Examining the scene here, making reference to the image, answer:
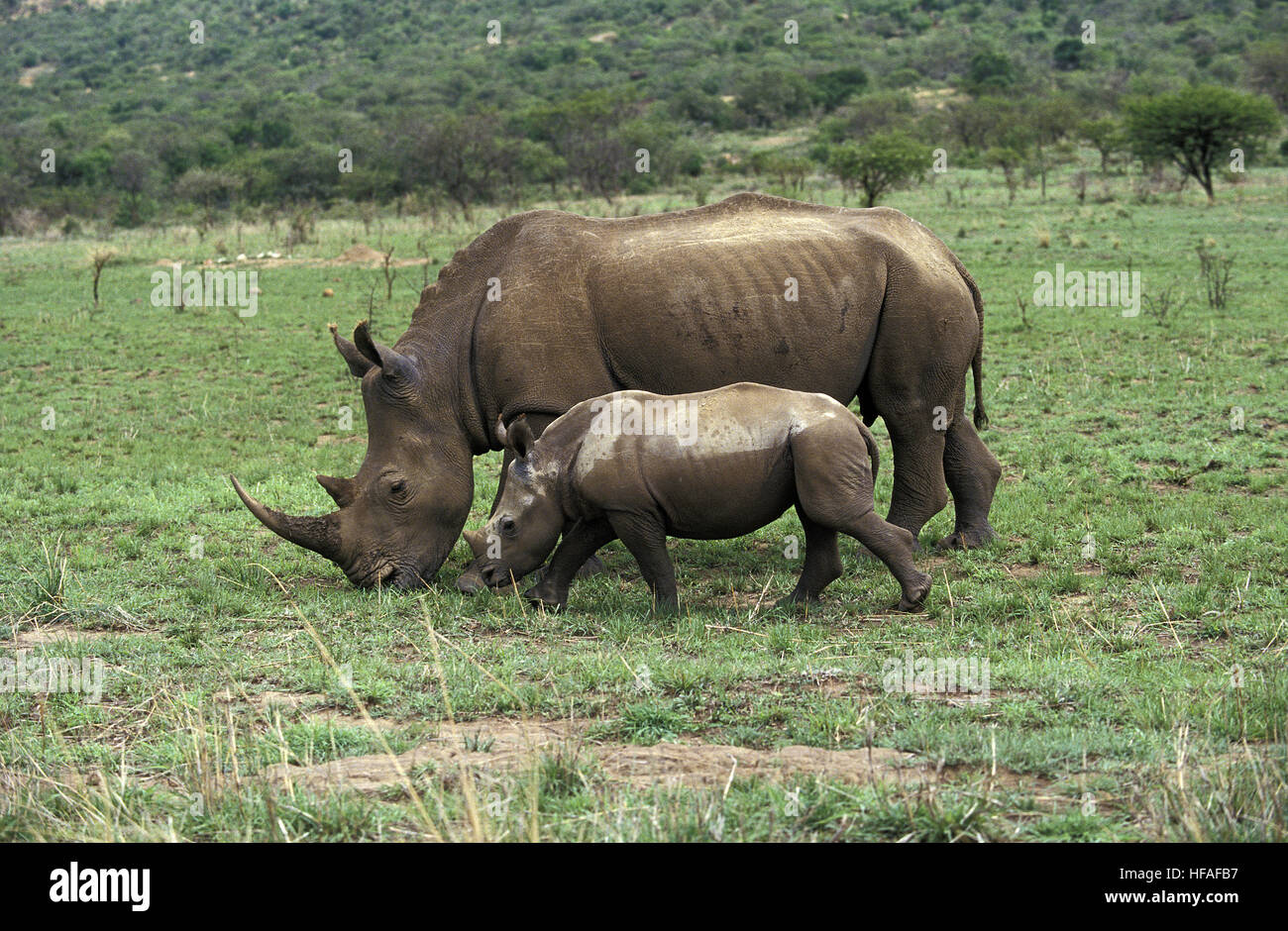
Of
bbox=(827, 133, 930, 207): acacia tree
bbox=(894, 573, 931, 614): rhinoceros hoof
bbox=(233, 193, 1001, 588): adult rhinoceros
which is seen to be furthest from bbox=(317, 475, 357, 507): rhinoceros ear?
bbox=(827, 133, 930, 207): acacia tree

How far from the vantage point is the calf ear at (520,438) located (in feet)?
25.5

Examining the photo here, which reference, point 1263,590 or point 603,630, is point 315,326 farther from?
point 1263,590

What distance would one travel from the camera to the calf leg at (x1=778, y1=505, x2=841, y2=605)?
7.65 metres

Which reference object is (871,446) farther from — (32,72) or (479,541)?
(32,72)

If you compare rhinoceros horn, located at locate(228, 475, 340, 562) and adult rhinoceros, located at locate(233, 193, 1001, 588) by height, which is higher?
adult rhinoceros, located at locate(233, 193, 1001, 588)

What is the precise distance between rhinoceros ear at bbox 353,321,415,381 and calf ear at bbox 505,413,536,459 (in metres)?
0.96

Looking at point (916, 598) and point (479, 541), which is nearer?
point (916, 598)

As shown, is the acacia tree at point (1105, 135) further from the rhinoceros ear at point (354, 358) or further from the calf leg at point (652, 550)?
the calf leg at point (652, 550)

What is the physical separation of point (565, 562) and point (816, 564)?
1435 mm

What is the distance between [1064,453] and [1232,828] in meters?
7.59

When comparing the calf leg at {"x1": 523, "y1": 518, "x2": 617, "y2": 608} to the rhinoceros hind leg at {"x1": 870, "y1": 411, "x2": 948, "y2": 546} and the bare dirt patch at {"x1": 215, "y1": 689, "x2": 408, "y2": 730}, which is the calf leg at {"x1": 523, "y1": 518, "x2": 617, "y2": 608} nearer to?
the bare dirt patch at {"x1": 215, "y1": 689, "x2": 408, "y2": 730}

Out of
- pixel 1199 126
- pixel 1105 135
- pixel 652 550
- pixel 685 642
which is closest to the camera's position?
pixel 685 642

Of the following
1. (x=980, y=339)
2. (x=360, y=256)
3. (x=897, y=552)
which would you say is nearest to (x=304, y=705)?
(x=897, y=552)

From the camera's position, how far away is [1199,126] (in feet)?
106
